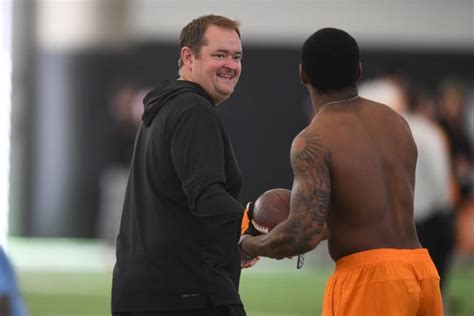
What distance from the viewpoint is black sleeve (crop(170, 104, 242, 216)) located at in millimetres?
4629

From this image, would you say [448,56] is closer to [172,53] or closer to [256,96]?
[256,96]

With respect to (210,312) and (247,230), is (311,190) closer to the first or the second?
(247,230)

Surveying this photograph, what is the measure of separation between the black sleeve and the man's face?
0.24m

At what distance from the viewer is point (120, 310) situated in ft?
16.0

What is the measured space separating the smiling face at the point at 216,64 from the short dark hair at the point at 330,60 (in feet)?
1.18

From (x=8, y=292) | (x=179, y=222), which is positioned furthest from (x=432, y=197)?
(x=179, y=222)

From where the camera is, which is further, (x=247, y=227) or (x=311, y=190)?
(x=247, y=227)

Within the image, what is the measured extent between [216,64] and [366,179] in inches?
33.4

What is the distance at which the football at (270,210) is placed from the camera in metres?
4.94

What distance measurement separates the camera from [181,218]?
482 cm

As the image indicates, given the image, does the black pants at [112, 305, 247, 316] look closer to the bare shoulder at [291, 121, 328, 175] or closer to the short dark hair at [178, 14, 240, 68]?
the bare shoulder at [291, 121, 328, 175]

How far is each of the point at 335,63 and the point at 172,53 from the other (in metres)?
13.4

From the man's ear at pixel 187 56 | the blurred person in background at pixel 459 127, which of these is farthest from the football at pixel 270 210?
the blurred person in background at pixel 459 127

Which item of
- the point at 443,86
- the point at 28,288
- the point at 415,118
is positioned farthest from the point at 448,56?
the point at 415,118
